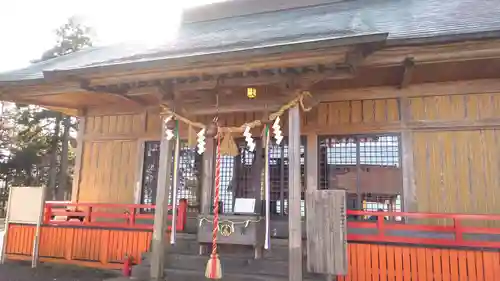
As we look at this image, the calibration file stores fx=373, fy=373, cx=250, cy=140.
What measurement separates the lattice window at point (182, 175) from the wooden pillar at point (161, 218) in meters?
1.57

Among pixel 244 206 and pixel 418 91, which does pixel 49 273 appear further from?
pixel 418 91

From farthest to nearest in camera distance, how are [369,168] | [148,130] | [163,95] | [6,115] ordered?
[6,115] < [148,130] < [369,168] < [163,95]

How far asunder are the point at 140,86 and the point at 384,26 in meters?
4.42

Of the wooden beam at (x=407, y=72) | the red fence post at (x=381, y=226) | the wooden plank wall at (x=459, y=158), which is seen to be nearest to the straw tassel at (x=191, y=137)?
the red fence post at (x=381, y=226)

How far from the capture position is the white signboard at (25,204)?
803cm

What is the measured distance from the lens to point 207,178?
25.9 ft

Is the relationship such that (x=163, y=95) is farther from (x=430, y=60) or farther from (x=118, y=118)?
(x=430, y=60)

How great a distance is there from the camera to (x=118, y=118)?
9.11 meters

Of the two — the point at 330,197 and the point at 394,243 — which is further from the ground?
the point at 330,197

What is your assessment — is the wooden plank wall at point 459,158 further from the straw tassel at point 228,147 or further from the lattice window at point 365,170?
the straw tassel at point 228,147

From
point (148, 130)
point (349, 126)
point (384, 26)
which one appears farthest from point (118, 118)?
point (384, 26)

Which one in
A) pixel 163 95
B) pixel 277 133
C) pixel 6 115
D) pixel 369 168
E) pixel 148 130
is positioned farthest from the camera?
pixel 6 115

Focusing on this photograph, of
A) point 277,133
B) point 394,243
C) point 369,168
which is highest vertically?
point 277,133

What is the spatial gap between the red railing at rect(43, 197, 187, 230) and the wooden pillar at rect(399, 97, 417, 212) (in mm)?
4294
